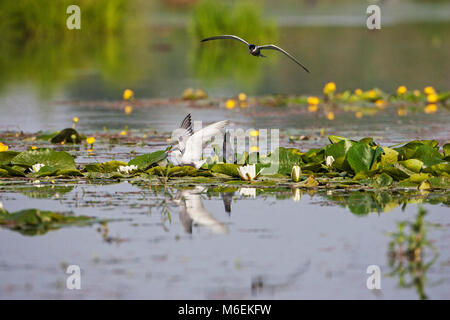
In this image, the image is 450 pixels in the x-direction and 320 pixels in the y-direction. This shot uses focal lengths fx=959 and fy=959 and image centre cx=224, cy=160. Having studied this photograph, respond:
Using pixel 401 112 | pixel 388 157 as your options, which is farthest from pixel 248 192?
pixel 401 112

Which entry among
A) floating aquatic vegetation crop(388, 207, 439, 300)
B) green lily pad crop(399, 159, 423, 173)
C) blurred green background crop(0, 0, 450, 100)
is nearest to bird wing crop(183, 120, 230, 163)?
green lily pad crop(399, 159, 423, 173)

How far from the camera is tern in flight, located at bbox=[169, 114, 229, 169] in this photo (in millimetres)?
8000

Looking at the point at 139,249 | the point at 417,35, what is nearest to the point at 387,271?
the point at 139,249

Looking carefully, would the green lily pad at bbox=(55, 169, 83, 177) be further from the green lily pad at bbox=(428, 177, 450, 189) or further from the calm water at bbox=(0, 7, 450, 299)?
the green lily pad at bbox=(428, 177, 450, 189)

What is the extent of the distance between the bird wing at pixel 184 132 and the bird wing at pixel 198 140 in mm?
39

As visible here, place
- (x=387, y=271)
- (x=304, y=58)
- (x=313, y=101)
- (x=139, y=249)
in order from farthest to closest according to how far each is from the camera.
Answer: (x=304, y=58), (x=313, y=101), (x=139, y=249), (x=387, y=271)

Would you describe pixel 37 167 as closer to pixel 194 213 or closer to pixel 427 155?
pixel 194 213

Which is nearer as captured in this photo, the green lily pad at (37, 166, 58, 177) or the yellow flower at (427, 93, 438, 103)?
the green lily pad at (37, 166, 58, 177)

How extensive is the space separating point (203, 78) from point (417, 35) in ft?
52.7

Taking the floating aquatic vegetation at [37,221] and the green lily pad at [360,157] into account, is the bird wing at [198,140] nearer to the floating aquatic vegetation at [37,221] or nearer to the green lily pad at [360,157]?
the green lily pad at [360,157]

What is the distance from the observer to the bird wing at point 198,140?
26.3 ft

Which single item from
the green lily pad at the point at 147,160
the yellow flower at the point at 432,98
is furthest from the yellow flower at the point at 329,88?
the green lily pad at the point at 147,160
